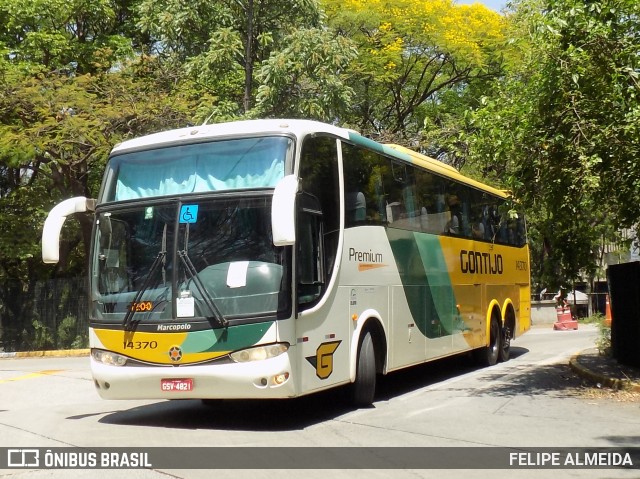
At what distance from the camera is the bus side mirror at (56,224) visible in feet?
31.3

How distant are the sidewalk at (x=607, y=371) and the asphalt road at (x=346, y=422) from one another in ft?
0.95

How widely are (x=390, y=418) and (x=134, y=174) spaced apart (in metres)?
4.39

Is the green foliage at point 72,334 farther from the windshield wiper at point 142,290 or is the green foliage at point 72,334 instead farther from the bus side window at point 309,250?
the bus side window at point 309,250

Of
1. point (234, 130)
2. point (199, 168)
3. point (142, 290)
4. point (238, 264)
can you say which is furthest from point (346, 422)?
point (234, 130)

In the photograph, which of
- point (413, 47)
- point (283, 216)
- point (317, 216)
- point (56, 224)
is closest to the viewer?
point (283, 216)

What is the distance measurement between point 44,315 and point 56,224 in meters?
19.7

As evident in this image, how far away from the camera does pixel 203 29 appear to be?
2267 centimetres

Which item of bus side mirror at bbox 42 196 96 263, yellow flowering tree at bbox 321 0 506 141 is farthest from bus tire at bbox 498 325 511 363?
yellow flowering tree at bbox 321 0 506 141

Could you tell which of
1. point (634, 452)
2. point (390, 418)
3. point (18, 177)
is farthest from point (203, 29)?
point (634, 452)

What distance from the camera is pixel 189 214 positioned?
9.46m

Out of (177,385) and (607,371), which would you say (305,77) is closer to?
(607,371)

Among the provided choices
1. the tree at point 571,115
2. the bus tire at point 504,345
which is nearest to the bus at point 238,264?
the tree at point 571,115

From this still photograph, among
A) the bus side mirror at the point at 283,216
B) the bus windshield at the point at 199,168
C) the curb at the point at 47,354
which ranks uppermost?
the bus windshield at the point at 199,168

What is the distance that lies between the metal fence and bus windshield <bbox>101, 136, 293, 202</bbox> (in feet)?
59.8
